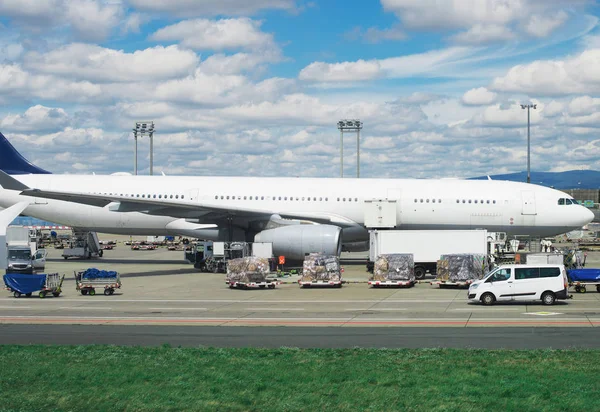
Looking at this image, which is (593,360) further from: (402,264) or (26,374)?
(402,264)

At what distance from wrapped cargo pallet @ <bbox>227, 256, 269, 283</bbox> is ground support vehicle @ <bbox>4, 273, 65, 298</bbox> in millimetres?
7824

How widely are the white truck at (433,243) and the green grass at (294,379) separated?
70.1ft

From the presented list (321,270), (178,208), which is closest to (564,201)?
(321,270)

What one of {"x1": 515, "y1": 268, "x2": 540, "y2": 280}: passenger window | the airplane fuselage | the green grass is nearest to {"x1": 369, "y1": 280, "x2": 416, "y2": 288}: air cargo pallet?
{"x1": 515, "y1": 268, "x2": 540, "y2": 280}: passenger window

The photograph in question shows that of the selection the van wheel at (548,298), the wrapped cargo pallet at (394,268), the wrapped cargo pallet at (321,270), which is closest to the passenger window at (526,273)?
the van wheel at (548,298)

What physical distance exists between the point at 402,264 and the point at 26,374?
76.7ft

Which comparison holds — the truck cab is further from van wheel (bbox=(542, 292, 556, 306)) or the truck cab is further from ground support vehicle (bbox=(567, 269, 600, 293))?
ground support vehicle (bbox=(567, 269, 600, 293))

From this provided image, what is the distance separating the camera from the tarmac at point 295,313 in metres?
20.6

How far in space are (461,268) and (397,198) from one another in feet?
34.7

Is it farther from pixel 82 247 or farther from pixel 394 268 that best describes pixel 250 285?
pixel 82 247

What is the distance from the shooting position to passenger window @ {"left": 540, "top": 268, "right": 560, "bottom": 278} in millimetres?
27531

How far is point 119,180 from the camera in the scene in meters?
47.0

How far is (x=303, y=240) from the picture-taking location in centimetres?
3966

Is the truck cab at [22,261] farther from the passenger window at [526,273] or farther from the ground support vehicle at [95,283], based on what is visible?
the passenger window at [526,273]
